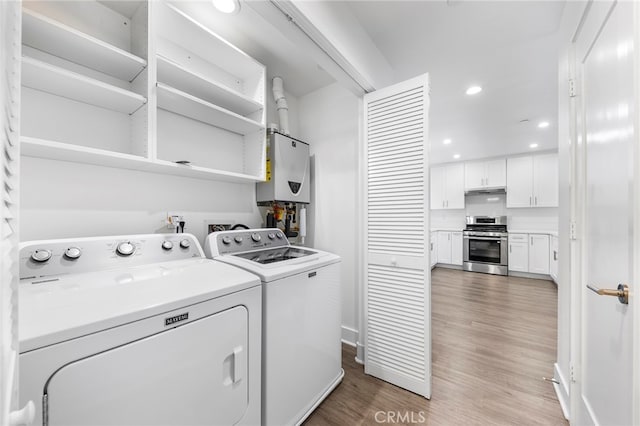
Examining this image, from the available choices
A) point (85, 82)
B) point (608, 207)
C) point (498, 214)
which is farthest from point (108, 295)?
point (498, 214)

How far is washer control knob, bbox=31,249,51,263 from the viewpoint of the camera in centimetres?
100

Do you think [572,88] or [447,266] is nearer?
[572,88]

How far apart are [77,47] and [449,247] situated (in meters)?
6.27

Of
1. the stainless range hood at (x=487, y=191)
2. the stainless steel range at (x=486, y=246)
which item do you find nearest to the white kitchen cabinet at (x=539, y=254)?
the stainless steel range at (x=486, y=246)

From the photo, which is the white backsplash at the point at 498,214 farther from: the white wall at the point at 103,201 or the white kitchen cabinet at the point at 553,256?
the white wall at the point at 103,201

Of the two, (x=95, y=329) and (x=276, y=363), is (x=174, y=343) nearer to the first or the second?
(x=95, y=329)

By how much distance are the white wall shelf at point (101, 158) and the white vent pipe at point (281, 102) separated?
88 cm

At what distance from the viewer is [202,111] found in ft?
5.56

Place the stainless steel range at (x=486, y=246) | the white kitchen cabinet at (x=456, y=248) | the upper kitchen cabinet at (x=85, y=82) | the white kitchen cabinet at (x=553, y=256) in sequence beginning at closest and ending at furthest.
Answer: the upper kitchen cabinet at (x=85, y=82)
the white kitchen cabinet at (x=553, y=256)
the stainless steel range at (x=486, y=246)
the white kitchen cabinet at (x=456, y=248)

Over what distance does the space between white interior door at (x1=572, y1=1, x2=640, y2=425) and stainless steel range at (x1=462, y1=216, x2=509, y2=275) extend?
173 inches

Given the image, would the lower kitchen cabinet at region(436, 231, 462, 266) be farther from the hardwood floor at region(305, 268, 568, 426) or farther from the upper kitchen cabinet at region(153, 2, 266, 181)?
the upper kitchen cabinet at region(153, 2, 266, 181)

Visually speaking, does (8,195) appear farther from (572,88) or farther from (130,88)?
(572,88)

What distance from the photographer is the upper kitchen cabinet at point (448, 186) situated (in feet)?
18.9

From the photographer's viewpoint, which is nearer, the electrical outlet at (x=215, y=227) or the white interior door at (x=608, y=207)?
the white interior door at (x=608, y=207)
